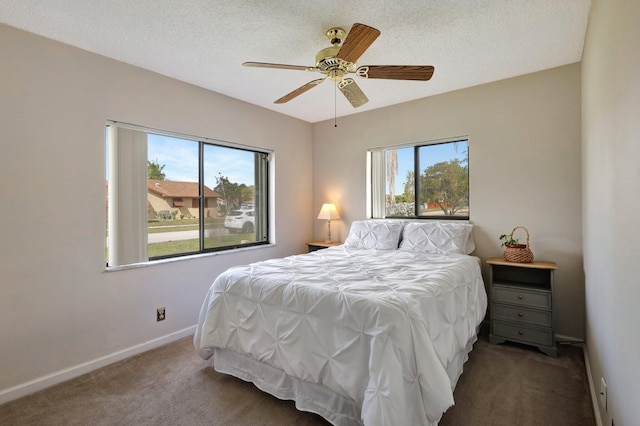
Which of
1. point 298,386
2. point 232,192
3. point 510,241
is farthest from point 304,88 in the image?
point 510,241

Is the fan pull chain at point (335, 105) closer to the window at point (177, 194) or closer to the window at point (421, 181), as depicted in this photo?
the window at point (421, 181)

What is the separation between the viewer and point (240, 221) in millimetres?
3881

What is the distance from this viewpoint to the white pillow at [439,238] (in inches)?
122

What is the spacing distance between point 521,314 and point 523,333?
0.53 feet

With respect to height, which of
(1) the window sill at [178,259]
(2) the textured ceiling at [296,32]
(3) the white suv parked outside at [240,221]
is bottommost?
(1) the window sill at [178,259]

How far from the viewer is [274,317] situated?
6.37ft

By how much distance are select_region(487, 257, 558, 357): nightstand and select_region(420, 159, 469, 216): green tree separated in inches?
31.8

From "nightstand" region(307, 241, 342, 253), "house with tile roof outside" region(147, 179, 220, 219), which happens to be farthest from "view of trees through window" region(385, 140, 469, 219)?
"house with tile roof outside" region(147, 179, 220, 219)

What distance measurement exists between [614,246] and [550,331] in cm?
162

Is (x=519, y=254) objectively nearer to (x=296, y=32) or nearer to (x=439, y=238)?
(x=439, y=238)

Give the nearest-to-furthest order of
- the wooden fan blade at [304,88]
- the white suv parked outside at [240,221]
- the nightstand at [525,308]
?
1. the wooden fan blade at [304,88]
2. the nightstand at [525,308]
3. the white suv parked outside at [240,221]

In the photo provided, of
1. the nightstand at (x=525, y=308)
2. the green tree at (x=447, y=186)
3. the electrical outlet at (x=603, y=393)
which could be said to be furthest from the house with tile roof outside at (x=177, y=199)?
the electrical outlet at (x=603, y=393)

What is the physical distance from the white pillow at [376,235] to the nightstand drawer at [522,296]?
1.07 meters

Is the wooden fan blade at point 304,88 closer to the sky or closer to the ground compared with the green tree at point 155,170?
closer to the sky
